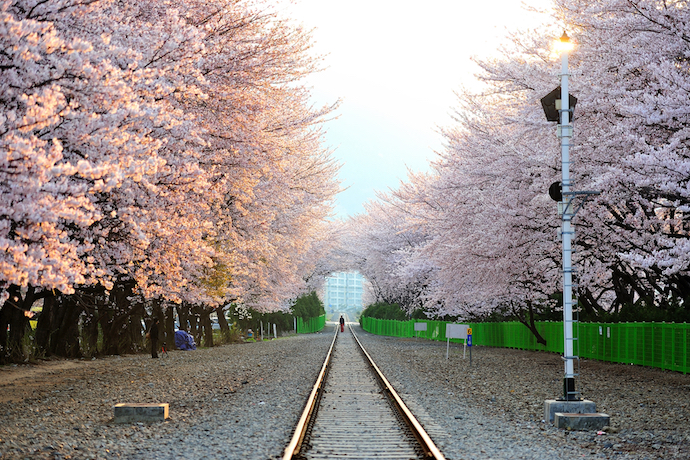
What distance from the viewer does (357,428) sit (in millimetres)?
11414

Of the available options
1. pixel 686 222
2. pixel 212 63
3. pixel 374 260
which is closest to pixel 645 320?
pixel 686 222

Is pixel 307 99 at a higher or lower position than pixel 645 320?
higher

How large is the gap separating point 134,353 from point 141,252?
2198 centimetres

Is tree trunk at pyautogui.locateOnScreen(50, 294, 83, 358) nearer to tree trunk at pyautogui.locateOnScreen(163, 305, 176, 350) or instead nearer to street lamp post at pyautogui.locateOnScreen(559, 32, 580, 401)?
tree trunk at pyautogui.locateOnScreen(163, 305, 176, 350)

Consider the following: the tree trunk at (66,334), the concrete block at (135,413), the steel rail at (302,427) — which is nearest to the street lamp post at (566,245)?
the steel rail at (302,427)

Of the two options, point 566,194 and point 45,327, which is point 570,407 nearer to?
point 566,194

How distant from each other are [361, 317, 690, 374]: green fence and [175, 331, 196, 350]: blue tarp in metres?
19.4

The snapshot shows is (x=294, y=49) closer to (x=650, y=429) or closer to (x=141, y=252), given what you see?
(x=141, y=252)

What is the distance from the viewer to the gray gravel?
388 inches

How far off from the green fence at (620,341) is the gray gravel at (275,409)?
69cm

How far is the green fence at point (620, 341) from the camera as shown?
71.9 feet

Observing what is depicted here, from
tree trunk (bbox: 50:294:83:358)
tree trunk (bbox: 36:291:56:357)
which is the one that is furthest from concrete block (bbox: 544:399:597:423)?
tree trunk (bbox: 50:294:83:358)

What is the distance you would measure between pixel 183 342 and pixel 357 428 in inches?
1273

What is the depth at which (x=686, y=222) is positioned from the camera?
2127 cm
